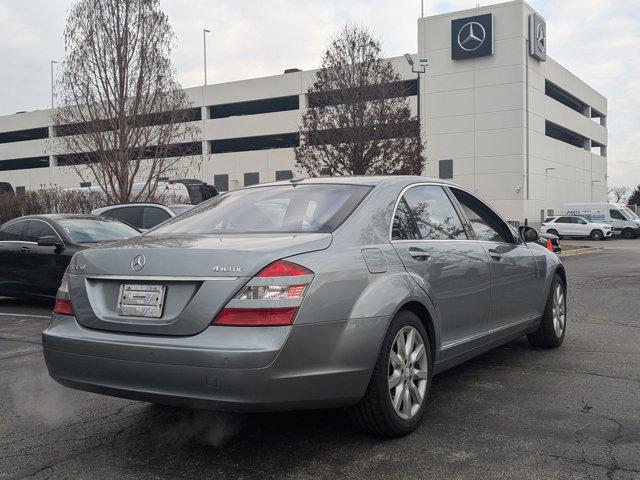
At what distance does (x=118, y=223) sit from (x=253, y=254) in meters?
7.30

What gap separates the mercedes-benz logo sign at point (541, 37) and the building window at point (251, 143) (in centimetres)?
1845

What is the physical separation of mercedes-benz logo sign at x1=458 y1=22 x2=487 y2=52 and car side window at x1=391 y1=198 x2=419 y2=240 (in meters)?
40.5

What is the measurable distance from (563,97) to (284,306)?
5538 centimetres

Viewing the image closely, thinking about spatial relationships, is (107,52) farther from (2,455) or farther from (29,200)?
(2,455)

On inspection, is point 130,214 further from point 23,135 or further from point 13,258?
point 23,135

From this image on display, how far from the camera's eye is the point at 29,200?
69.3ft

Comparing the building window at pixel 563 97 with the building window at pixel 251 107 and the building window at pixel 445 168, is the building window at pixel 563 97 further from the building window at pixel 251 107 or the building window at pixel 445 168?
the building window at pixel 251 107

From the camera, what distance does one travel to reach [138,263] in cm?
357

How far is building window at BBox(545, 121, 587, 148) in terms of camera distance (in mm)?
50156

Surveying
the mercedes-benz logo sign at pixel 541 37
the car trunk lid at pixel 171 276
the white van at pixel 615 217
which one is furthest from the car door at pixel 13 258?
the white van at pixel 615 217

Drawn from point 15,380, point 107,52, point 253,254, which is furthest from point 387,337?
point 107,52

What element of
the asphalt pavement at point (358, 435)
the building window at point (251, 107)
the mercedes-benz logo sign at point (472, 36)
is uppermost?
the mercedes-benz logo sign at point (472, 36)

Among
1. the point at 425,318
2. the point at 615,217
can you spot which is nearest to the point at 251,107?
the point at 615,217

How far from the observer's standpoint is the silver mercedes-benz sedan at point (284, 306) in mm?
3268
